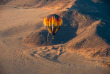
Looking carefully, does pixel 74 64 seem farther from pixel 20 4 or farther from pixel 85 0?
pixel 20 4

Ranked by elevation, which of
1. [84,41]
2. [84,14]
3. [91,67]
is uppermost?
[84,14]

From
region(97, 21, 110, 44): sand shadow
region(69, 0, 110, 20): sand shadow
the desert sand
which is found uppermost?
region(69, 0, 110, 20): sand shadow

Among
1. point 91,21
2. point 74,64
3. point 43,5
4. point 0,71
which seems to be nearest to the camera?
point 0,71

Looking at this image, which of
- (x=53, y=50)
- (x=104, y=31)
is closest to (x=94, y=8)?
(x=104, y=31)

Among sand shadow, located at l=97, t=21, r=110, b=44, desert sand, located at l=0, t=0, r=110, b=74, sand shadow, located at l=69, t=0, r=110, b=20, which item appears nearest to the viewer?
desert sand, located at l=0, t=0, r=110, b=74

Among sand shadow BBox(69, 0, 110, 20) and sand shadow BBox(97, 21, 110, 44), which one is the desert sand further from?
sand shadow BBox(69, 0, 110, 20)

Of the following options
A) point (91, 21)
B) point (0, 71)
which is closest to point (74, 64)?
point (0, 71)

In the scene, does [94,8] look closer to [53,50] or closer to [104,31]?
[104,31]

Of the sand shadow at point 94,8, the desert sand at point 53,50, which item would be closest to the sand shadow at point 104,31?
the desert sand at point 53,50

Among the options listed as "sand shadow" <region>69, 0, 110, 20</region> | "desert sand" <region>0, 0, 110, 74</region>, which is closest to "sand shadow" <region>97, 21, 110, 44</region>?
"desert sand" <region>0, 0, 110, 74</region>
